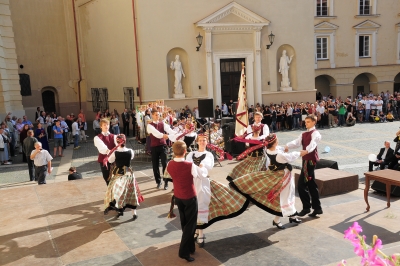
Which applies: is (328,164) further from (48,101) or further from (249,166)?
(48,101)

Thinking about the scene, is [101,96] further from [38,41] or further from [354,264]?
[354,264]

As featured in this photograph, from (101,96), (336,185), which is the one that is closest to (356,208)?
(336,185)

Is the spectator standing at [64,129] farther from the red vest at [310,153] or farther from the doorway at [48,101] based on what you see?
the red vest at [310,153]

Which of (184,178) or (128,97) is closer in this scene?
(184,178)

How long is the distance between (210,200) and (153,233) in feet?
4.29

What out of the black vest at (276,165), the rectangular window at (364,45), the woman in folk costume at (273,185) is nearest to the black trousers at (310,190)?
the woman in folk costume at (273,185)

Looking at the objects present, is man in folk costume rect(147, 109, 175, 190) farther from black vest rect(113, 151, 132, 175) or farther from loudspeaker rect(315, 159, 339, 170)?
loudspeaker rect(315, 159, 339, 170)

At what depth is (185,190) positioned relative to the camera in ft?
18.0

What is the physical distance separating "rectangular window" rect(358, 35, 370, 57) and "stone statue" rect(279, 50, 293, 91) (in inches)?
444

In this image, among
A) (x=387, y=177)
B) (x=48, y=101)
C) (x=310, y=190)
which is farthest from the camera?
(x=48, y=101)

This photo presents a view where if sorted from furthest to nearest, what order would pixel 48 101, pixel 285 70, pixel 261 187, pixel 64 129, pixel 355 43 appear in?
pixel 355 43, pixel 48 101, pixel 285 70, pixel 64 129, pixel 261 187

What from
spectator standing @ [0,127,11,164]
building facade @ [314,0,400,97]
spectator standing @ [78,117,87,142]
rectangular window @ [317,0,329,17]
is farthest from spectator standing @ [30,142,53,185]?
rectangular window @ [317,0,329,17]

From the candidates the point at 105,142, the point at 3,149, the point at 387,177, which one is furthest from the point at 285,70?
the point at 105,142

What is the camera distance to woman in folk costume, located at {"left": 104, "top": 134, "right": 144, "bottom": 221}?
700 cm
